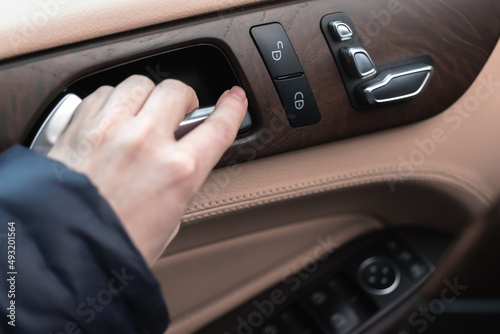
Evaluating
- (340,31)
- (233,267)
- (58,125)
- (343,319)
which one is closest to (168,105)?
(58,125)

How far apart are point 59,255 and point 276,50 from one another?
47cm

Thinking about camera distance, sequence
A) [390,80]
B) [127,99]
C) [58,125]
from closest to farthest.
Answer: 1. [127,99]
2. [58,125]
3. [390,80]

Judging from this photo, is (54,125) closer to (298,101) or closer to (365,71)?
(298,101)

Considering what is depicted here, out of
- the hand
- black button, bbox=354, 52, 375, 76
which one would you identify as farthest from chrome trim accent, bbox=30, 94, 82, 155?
black button, bbox=354, 52, 375, 76

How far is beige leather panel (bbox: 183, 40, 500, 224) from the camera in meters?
0.95

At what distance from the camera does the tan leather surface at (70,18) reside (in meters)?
0.83

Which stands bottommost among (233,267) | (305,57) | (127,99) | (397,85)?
(233,267)

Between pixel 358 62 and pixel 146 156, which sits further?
pixel 358 62

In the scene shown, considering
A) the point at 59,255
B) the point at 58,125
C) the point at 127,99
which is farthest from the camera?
the point at 58,125

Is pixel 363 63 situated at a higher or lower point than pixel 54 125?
lower

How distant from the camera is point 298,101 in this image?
917 millimetres

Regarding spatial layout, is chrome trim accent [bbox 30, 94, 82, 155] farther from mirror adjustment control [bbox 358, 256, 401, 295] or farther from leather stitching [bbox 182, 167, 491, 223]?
mirror adjustment control [bbox 358, 256, 401, 295]

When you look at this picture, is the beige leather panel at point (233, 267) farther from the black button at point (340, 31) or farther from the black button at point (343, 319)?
the black button at point (340, 31)

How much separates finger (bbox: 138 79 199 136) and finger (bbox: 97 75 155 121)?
0.02 m
